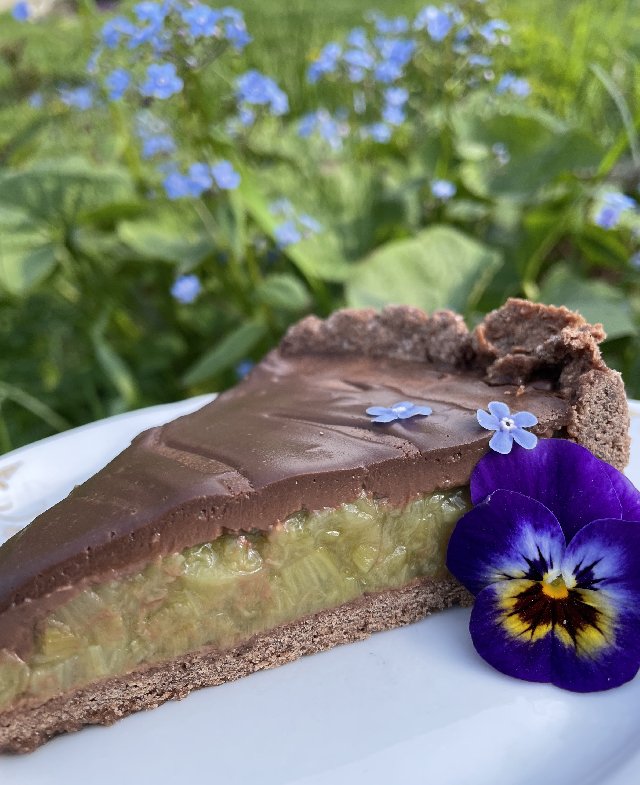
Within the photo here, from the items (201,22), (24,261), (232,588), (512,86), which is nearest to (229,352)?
(24,261)

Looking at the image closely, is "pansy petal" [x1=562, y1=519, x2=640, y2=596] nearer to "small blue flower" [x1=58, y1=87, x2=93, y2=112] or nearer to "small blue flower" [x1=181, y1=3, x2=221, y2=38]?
"small blue flower" [x1=181, y1=3, x2=221, y2=38]

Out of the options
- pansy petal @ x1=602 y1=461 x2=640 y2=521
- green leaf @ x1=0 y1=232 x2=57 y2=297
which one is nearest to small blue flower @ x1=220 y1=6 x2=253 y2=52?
green leaf @ x1=0 y1=232 x2=57 y2=297

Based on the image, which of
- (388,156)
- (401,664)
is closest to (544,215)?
(388,156)

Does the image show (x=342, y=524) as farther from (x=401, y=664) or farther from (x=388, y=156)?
(x=388, y=156)

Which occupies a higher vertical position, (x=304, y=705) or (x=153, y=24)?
(x=153, y=24)

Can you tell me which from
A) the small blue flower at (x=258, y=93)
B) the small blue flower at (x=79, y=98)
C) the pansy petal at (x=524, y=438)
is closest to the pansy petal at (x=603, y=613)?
the pansy petal at (x=524, y=438)

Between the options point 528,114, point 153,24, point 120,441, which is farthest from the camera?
point 528,114
